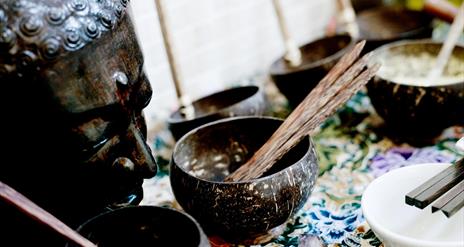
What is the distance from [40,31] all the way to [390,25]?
143cm

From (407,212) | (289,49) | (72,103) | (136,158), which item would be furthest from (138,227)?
(289,49)

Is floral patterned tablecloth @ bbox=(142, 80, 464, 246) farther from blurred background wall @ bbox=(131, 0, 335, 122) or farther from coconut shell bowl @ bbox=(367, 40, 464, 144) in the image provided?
blurred background wall @ bbox=(131, 0, 335, 122)

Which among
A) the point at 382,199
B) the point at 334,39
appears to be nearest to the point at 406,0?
the point at 334,39

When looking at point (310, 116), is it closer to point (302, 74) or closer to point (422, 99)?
point (422, 99)

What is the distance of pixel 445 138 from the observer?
1.48m

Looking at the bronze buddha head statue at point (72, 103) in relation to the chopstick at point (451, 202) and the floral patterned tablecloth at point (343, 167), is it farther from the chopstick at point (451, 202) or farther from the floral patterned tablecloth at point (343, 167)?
the chopstick at point (451, 202)

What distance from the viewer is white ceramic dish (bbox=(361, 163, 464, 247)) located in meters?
1.07

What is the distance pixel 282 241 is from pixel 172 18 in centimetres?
85

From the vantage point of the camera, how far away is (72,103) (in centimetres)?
98

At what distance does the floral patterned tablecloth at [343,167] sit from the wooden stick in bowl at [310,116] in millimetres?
146

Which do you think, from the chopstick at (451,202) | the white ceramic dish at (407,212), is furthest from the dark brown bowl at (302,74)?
the chopstick at (451,202)

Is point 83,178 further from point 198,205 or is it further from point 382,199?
point 382,199

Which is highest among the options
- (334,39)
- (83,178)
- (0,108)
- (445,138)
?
(0,108)

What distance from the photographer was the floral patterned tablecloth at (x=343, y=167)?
1.21 metres
